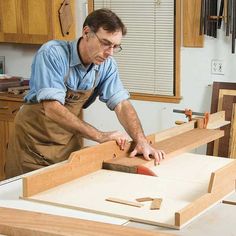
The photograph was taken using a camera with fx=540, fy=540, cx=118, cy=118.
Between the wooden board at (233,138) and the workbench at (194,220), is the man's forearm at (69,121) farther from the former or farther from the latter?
the wooden board at (233,138)

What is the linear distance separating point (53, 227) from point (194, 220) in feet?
1.73

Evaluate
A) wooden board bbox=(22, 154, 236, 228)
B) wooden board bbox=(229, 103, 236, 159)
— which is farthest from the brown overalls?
wooden board bbox=(229, 103, 236, 159)

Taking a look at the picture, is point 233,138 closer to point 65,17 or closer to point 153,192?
point 65,17

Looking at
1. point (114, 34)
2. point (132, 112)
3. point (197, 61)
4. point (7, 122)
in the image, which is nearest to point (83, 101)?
point (132, 112)

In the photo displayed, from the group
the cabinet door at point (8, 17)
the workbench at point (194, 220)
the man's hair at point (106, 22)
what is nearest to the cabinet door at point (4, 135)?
the cabinet door at point (8, 17)

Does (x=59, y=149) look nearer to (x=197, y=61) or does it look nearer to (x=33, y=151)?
(x=33, y=151)

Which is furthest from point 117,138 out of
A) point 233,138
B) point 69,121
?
point 233,138

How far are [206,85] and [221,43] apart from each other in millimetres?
337

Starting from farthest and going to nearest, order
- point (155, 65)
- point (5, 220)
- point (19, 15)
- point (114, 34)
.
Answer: point (19, 15), point (155, 65), point (114, 34), point (5, 220)

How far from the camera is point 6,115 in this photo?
4.71m

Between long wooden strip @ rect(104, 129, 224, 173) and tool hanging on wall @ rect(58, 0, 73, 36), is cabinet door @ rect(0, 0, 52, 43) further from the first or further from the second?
long wooden strip @ rect(104, 129, 224, 173)

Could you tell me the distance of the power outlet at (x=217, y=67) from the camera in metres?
3.96

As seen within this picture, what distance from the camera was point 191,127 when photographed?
288 cm

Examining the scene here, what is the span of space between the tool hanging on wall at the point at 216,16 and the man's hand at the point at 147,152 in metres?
1.60
